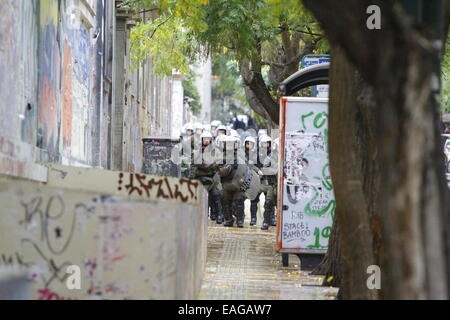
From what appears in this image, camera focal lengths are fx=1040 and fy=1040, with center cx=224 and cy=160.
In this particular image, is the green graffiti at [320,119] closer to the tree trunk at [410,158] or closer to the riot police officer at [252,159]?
the tree trunk at [410,158]

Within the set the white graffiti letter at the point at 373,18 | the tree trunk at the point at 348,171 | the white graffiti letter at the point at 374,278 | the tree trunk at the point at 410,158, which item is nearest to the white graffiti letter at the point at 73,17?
the tree trunk at the point at 348,171

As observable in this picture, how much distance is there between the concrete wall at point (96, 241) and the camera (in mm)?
8008

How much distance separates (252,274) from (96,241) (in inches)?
208

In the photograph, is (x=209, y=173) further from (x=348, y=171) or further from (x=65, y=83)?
(x=348, y=171)

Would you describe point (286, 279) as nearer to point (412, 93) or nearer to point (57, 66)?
point (57, 66)

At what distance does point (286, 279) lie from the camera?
42.4ft

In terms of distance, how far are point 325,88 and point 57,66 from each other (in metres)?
4.22

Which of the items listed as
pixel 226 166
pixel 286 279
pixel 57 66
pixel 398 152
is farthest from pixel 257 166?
pixel 398 152

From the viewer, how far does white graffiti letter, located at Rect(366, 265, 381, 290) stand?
9.02m

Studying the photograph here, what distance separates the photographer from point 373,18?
7648 millimetres

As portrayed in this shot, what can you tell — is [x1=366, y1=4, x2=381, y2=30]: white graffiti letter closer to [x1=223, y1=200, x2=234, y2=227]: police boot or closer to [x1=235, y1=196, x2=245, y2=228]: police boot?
[x1=235, y1=196, x2=245, y2=228]: police boot

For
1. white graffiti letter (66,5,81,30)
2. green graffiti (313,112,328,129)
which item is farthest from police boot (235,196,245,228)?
green graffiti (313,112,328,129)

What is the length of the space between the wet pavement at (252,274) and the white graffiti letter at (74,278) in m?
1.89

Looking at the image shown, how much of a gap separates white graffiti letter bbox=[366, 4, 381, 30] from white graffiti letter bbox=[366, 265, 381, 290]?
2256mm
